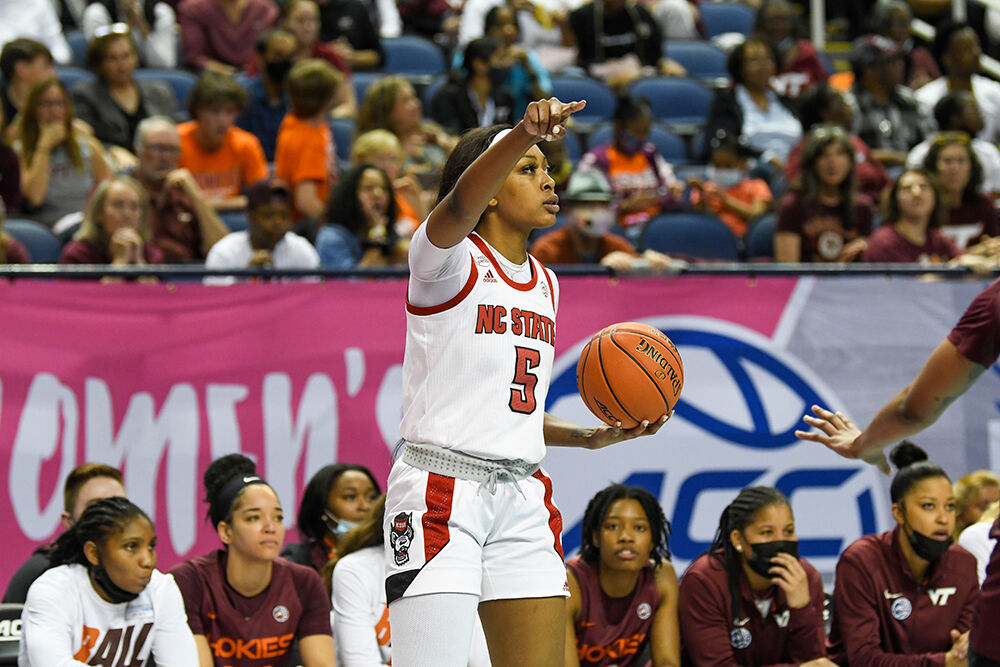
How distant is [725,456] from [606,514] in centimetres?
126

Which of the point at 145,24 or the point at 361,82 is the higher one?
the point at 145,24

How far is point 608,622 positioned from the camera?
578 cm

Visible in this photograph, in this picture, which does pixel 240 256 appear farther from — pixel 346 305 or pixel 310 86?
pixel 310 86

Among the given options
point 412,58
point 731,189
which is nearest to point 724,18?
point 412,58

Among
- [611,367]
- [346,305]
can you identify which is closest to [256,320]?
[346,305]

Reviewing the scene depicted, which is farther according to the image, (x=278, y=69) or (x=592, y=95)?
(x=592, y=95)

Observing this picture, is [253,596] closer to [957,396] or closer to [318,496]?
[318,496]

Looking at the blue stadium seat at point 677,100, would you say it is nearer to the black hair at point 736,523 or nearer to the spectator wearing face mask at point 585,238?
the spectator wearing face mask at point 585,238

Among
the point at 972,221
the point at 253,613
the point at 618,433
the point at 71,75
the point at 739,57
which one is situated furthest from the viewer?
the point at 739,57

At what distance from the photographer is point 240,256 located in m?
7.54

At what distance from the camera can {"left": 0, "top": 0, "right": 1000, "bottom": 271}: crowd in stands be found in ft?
26.1

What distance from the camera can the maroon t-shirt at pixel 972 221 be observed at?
8852 millimetres

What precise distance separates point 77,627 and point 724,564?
8.65 ft

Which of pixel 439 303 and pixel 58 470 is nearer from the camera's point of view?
pixel 439 303
